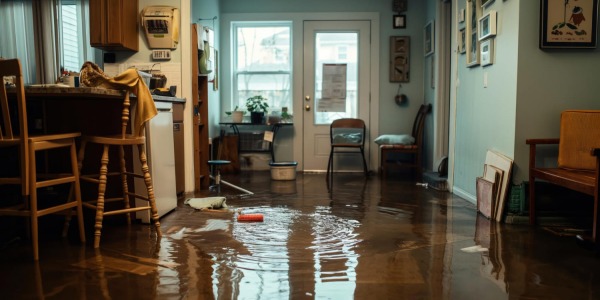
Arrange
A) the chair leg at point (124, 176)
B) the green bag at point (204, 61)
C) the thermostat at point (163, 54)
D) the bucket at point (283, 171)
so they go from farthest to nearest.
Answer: the bucket at point (283, 171)
the green bag at point (204, 61)
the thermostat at point (163, 54)
the chair leg at point (124, 176)

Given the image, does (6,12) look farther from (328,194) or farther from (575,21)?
(575,21)

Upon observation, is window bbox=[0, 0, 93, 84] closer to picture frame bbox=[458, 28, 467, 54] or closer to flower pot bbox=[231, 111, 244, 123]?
flower pot bbox=[231, 111, 244, 123]

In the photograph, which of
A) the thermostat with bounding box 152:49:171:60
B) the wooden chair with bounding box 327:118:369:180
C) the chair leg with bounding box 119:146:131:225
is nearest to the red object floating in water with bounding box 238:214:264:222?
the chair leg with bounding box 119:146:131:225

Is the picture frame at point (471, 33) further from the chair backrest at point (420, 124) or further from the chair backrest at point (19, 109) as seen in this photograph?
the chair backrest at point (19, 109)

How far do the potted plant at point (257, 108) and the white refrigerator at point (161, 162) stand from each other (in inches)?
103

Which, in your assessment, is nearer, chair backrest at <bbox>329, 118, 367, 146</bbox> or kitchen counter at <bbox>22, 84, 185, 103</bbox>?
kitchen counter at <bbox>22, 84, 185, 103</bbox>

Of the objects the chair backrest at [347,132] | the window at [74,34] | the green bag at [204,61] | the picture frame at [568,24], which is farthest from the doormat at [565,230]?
the window at [74,34]

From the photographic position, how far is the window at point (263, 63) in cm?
681

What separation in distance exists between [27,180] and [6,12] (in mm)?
3555

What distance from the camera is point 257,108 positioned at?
21.4 ft

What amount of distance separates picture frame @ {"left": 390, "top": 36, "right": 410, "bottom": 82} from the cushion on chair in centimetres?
355

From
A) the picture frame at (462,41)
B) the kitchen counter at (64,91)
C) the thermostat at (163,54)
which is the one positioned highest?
the picture frame at (462,41)

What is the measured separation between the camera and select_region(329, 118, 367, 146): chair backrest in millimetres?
6172

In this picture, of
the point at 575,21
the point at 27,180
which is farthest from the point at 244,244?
the point at 575,21
